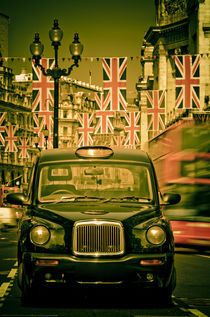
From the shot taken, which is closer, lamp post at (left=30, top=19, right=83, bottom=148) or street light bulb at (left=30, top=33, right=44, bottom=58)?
lamp post at (left=30, top=19, right=83, bottom=148)

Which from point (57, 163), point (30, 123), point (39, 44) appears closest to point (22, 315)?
point (57, 163)

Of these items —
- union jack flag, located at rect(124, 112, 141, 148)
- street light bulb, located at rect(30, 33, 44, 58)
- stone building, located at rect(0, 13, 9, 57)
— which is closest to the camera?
street light bulb, located at rect(30, 33, 44, 58)

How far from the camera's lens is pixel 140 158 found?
884 cm

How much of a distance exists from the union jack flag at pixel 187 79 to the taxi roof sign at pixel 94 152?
2091 cm

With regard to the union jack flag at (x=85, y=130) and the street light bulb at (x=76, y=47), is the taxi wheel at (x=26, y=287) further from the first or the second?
the union jack flag at (x=85, y=130)

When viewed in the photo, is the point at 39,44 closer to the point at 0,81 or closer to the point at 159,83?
the point at 159,83

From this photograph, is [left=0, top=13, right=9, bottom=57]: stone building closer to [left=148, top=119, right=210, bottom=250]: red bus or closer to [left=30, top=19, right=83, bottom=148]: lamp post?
[left=30, top=19, right=83, bottom=148]: lamp post

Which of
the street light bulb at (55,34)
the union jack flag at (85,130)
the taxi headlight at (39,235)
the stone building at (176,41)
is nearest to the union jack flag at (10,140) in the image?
the union jack flag at (85,130)

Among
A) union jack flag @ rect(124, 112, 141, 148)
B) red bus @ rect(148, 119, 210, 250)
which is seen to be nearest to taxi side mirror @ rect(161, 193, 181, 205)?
red bus @ rect(148, 119, 210, 250)

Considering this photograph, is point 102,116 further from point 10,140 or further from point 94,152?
point 94,152

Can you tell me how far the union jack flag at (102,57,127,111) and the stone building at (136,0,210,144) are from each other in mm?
19044

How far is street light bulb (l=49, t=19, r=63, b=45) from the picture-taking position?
23578 mm

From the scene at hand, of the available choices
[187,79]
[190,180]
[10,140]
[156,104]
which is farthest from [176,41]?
[190,180]

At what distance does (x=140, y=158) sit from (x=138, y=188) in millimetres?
495
